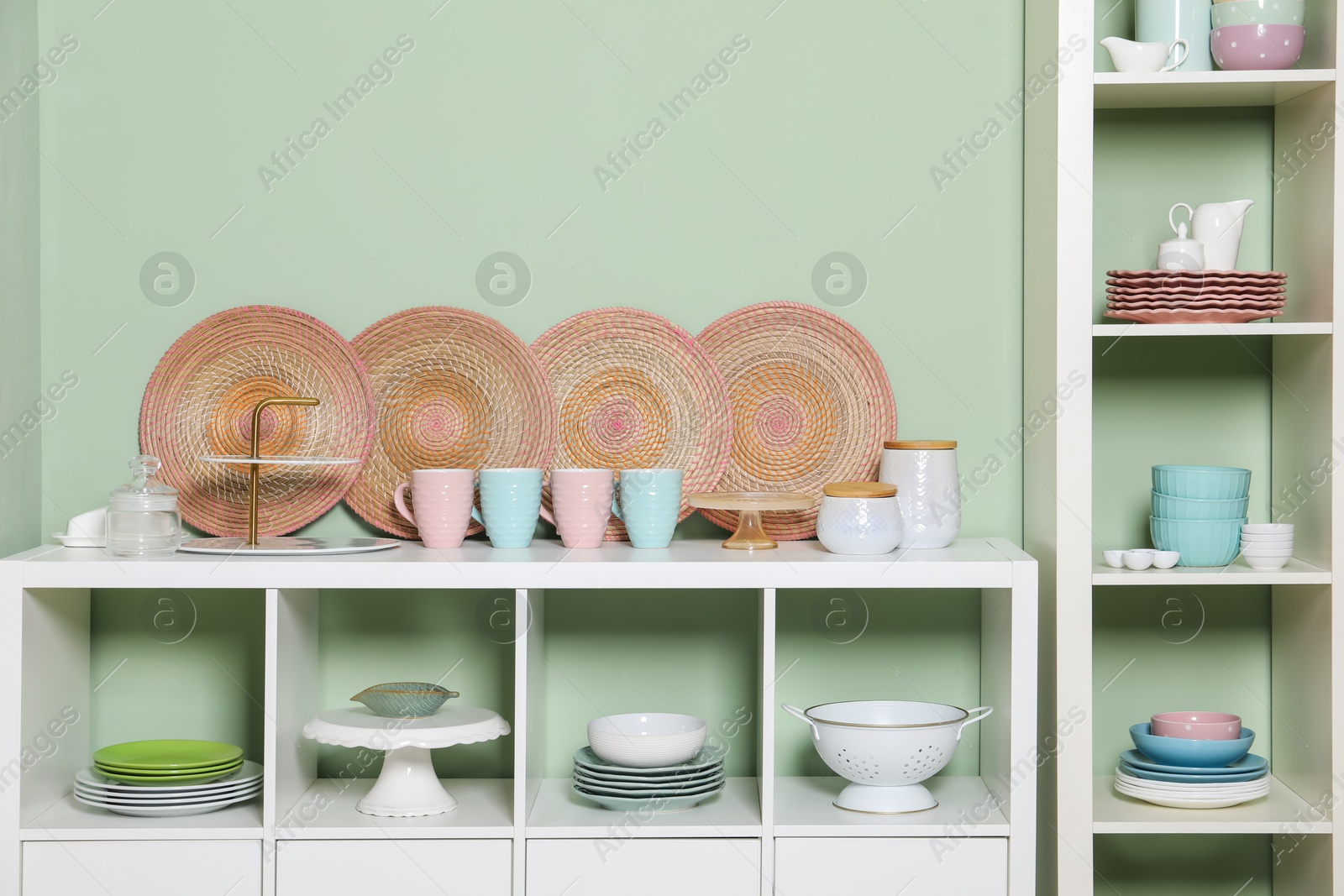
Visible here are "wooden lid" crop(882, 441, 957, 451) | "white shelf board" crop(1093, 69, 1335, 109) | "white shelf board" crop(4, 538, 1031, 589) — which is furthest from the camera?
"wooden lid" crop(882, 441, 957, 451)

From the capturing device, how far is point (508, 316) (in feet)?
6.31

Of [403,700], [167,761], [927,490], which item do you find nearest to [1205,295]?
[927,490]

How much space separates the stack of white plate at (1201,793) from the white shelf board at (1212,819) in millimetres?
11

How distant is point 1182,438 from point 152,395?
1695 mm

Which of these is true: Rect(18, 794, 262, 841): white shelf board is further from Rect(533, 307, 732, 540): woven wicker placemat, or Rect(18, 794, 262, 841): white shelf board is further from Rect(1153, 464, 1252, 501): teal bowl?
Rect(1153, 464, 1252, 501): teal bowl

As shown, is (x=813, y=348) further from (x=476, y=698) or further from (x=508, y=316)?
(x=476, y=698)

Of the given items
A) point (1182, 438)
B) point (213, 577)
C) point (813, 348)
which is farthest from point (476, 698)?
point (1182, 438)

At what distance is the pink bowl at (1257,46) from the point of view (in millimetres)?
1701

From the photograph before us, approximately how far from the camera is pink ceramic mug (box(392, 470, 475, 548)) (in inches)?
68.7

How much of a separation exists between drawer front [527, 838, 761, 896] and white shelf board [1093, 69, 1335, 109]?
1245 millimetres

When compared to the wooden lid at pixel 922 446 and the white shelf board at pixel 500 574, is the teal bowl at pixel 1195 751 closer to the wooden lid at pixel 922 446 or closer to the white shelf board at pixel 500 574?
the white shelf board at pixel 500 574

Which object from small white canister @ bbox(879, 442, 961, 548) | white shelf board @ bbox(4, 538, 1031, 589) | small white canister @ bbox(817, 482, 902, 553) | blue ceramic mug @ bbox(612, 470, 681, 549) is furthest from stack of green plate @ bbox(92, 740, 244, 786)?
small white canister @ bbox(879, 442, 961, 548)

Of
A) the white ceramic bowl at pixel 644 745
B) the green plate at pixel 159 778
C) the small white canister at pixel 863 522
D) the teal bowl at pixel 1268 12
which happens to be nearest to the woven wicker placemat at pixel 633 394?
the small white canister at pixel 863 522

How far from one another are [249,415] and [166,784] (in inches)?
23.0
